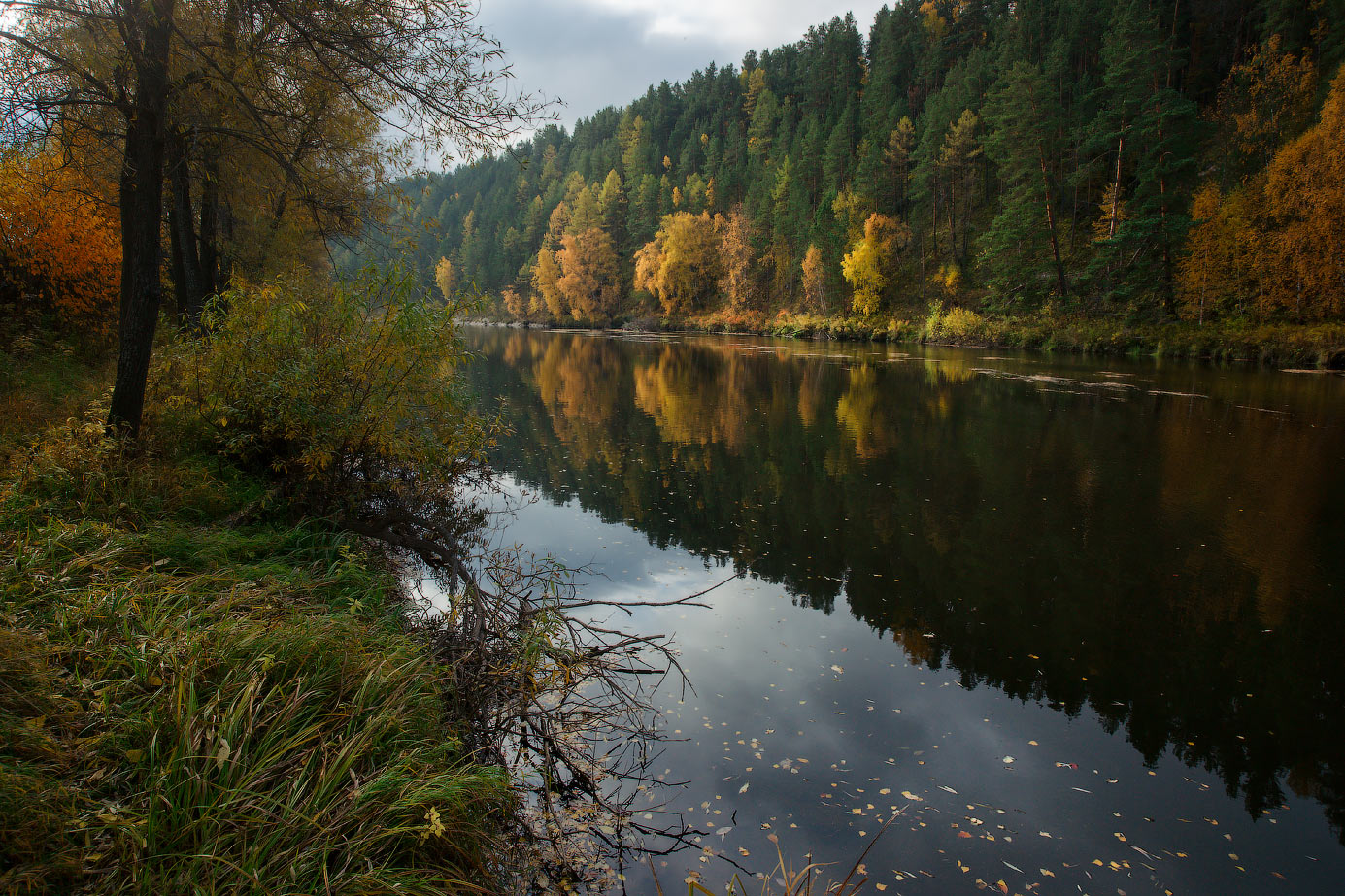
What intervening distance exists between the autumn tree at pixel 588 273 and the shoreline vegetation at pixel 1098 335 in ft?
64.6

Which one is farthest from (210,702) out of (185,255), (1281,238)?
(1281,238)

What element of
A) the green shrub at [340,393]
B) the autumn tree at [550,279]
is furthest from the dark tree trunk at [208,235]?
the autumn tree at [550,279]

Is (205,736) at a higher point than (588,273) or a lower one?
lower

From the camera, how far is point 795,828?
428cm

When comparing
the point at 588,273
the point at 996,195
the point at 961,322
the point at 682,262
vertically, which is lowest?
the point at 961,322

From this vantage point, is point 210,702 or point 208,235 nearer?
point 210,702

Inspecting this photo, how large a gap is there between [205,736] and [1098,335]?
43073 millimetres

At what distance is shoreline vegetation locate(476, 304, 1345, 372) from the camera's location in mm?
27719

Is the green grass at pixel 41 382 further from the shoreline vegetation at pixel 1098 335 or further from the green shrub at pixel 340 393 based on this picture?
the shoreline vegetation at pixel 1098 335

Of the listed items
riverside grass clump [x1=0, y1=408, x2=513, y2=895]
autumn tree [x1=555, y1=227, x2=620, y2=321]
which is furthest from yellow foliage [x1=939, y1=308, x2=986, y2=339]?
riverside grass clump [x1=0, y1=408, x2=513, y2=895]

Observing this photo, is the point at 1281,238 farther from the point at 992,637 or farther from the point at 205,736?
the point at 205,736

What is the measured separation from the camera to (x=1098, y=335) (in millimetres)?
36969

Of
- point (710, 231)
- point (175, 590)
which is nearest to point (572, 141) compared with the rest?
point (710, 231)

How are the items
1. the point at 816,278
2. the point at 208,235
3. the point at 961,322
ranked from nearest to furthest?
the point at 208,235 < the point at 961,322 < the point at 816,278
